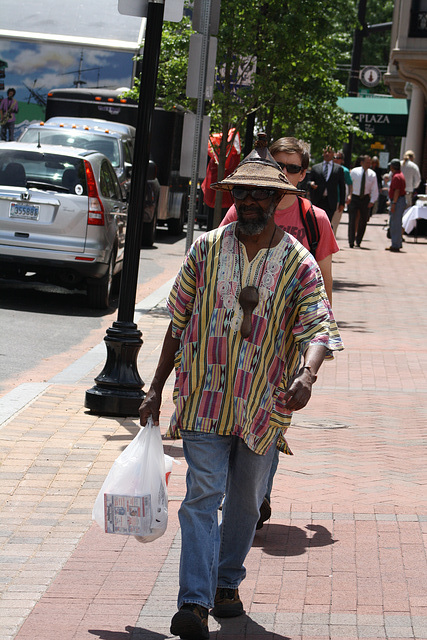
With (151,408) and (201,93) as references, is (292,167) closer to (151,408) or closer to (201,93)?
(151,408)

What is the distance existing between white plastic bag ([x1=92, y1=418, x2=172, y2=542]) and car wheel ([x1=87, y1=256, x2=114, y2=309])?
8942mm

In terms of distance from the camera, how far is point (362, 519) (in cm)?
566

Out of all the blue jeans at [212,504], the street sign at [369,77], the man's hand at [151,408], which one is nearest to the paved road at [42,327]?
the man's hand at [151,408]

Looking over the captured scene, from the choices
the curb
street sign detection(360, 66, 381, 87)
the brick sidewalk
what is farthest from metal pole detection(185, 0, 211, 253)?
street sign detection(360, 66, 381, 87)

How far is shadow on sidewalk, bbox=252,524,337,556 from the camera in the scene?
17.1ft

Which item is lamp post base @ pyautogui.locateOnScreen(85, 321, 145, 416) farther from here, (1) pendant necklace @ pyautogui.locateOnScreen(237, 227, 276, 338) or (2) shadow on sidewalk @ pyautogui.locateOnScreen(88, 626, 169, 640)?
(1) pendant necklace @ pyautogui.locateOnScreen(237, 227, 276, 338)

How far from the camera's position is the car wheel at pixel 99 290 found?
43.1 feet

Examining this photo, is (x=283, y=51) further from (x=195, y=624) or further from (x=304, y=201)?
(x=195, y=624)

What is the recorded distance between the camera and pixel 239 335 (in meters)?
4.12

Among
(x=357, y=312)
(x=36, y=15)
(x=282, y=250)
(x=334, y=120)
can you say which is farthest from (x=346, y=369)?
(x=36, y=15)

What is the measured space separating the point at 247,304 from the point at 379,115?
113ft

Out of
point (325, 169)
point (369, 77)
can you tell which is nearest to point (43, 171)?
point (325, 169)

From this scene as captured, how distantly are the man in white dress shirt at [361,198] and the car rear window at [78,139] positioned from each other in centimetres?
791

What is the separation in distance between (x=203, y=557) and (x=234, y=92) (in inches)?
482
